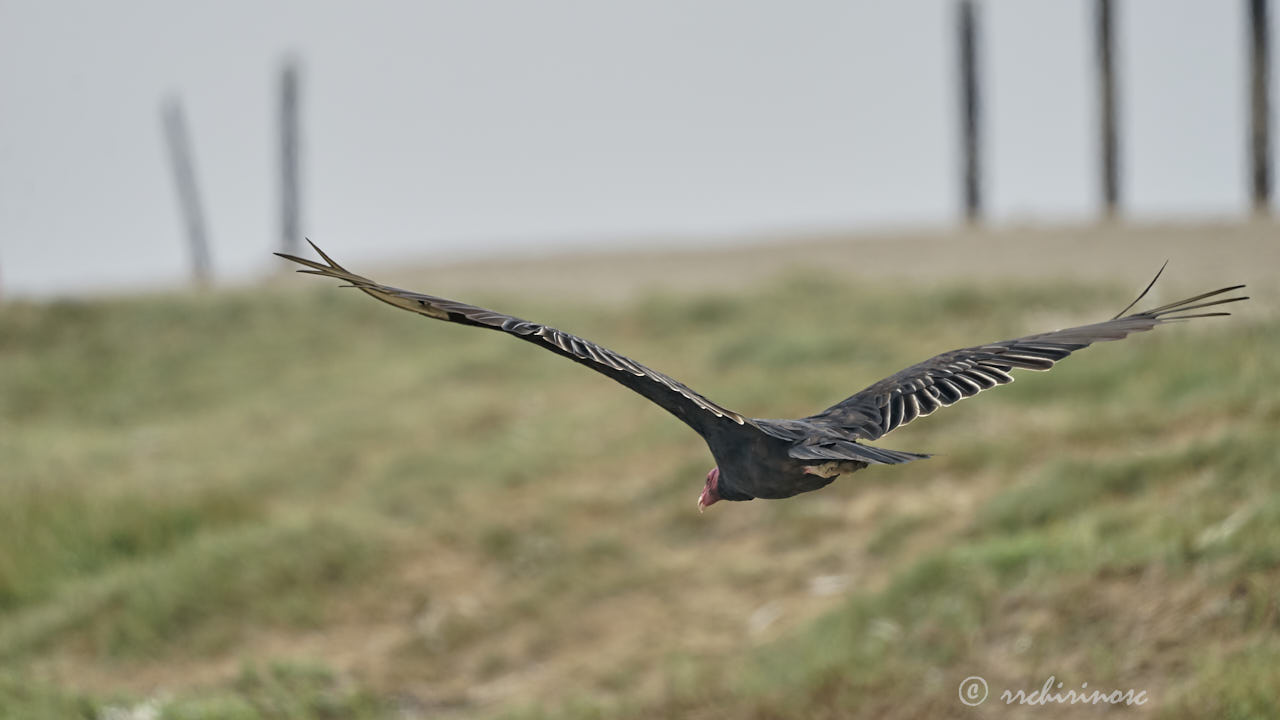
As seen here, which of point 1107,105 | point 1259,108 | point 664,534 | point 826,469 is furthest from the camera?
point 1107,105

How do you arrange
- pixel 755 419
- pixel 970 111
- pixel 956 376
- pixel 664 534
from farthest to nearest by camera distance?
pixel 970 111, pixel 664 534, pixel 956 376, pixel 755 419

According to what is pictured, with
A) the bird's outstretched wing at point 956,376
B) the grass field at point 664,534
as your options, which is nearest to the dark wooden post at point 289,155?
the grass field at point 664,534

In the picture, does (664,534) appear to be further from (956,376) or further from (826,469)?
(826,469)

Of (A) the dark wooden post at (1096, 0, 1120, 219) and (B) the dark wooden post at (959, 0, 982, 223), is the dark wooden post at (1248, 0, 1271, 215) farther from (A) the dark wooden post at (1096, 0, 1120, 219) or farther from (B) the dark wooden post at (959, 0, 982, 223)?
(B) the dark wooden post at (959, 0, 982, 223)

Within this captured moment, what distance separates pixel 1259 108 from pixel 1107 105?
2.51m

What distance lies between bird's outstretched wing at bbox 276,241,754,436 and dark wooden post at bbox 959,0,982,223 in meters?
26.0

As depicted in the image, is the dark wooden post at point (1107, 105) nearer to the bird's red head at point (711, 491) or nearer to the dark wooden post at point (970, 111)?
the dark wooden post at point (970, 111)

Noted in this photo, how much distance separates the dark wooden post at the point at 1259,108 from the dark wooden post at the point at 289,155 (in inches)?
826

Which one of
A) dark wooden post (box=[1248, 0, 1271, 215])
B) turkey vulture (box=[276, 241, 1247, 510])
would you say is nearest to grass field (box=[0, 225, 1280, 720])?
turkey vulture (box=[276, 241, 1247, 510])

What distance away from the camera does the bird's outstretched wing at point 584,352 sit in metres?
3.43

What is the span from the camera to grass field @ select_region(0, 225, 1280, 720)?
9.30 meters

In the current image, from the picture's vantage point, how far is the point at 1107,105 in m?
26.0

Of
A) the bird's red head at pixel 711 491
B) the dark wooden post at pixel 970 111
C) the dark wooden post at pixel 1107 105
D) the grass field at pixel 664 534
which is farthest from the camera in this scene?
the dark wooden post at pixel 970 111

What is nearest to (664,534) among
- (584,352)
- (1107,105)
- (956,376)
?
(956,376)
